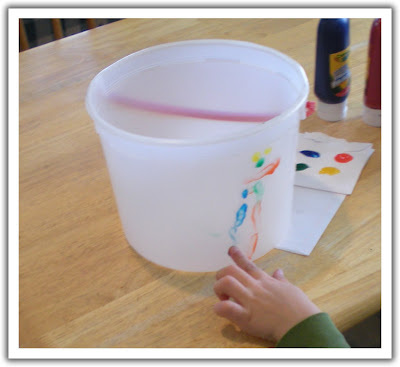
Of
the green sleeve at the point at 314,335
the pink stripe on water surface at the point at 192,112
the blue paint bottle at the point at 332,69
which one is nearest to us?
the green sleeve at the point at 314,335

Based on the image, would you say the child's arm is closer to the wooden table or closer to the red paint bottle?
the wooden table

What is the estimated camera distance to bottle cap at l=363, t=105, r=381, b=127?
92 cm

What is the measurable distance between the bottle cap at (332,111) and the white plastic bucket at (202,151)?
8.3 inches

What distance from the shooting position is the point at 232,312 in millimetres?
615

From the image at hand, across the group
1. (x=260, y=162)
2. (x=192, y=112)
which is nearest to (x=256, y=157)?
(x=260, y=162)

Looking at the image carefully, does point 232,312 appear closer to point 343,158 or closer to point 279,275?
point 279,275

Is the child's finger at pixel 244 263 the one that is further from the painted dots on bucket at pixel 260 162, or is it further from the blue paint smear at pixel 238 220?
the painted dots on bucket at pixel 260 162

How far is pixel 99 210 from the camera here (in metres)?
0.82

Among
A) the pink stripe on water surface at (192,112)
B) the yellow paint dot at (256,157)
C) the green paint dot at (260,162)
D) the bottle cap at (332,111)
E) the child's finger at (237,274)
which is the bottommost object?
the child's finger at (237,274)

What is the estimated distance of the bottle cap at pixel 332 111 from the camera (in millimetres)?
946

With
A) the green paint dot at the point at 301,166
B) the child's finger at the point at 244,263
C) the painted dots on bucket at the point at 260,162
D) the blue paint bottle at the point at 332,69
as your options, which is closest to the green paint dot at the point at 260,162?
the painted dots on bucket at the point at 260,162

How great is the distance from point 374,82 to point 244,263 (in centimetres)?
43
